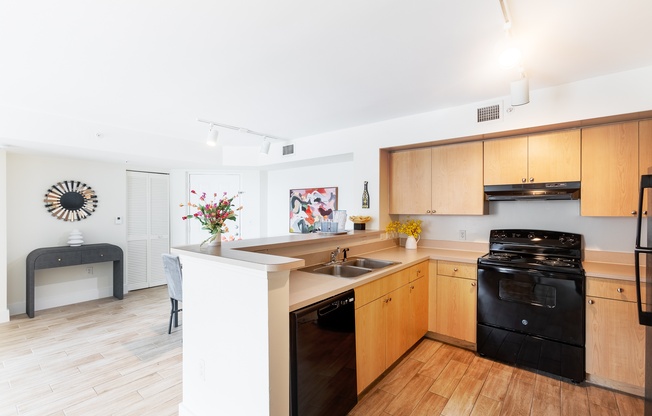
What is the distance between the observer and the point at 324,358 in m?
1.86

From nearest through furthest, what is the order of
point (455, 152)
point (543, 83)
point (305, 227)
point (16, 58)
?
point (16, 58), point (543, 83), point (455, 152), point (305, 227)

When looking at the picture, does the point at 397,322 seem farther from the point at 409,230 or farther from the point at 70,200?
the point at 70,200

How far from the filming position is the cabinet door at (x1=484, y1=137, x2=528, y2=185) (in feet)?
9.89

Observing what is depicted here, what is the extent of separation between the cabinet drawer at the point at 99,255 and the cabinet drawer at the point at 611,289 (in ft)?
19.4

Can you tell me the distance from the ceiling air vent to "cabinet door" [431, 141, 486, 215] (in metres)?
0.30

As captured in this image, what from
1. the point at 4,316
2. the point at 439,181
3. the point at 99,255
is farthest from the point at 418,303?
the point at 4,316

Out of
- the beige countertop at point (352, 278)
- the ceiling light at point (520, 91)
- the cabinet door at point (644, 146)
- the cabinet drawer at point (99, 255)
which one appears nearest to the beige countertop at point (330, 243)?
the beige countertop at point (352, 278)

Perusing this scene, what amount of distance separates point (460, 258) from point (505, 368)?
1045 millimetres

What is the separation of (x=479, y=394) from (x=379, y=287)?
1132mm

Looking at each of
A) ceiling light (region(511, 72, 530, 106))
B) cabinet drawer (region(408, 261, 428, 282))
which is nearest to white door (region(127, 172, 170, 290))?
cabinet drawer (region(408, 261, 428, 282))

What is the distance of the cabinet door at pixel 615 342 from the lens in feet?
7.62

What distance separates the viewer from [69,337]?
137 inches

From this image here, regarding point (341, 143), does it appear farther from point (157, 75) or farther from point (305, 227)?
point (157, 75)

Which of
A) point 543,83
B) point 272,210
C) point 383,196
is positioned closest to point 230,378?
point 383,196
